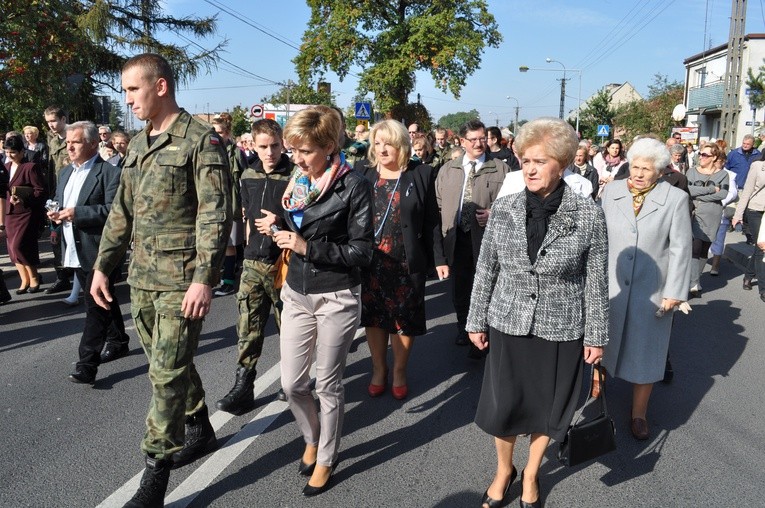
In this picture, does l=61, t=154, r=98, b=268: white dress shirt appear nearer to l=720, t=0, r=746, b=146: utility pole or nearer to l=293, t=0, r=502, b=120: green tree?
l=720, t=0, r=746, b=146: utility pole

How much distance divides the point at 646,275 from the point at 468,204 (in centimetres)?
201

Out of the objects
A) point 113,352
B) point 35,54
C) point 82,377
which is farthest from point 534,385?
point 35,54

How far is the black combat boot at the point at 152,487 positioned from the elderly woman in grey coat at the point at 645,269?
278cm

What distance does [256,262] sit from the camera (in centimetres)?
Result: 441

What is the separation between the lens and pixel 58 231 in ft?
21.1

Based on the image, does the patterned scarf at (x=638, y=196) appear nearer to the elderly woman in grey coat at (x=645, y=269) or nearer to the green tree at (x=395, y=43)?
the elderly woman in grey coat at (x=645, y=269)

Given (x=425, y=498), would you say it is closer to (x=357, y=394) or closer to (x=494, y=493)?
(x=494, y=493)

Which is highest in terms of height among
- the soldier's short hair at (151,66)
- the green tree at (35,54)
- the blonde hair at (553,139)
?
the green tree at (35,54)

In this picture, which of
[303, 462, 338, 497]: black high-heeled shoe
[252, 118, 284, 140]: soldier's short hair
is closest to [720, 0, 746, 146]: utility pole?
[252, 118, 284, 140]: soldier's short hair

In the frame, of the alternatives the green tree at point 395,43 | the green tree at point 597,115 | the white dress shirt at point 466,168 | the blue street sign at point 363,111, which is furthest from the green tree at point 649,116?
the white dress shirt at point 466,168

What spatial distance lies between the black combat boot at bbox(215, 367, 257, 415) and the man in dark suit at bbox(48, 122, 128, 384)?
→ 1.17 meters

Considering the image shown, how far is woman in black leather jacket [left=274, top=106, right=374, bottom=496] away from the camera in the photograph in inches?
126

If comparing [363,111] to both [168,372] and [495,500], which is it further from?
[495,500]

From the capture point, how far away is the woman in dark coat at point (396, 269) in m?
4.68
